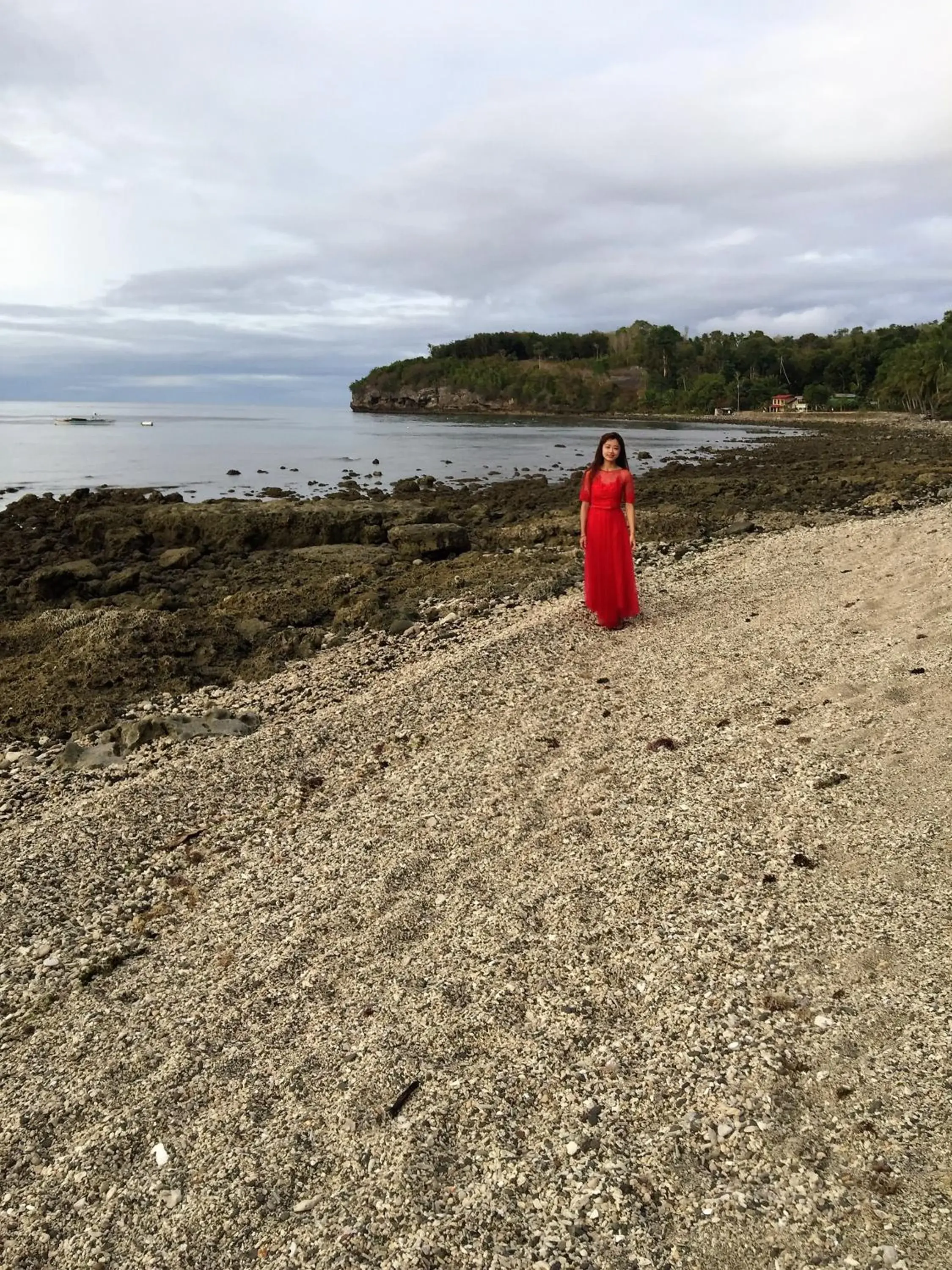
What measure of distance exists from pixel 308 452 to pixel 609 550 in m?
52.1

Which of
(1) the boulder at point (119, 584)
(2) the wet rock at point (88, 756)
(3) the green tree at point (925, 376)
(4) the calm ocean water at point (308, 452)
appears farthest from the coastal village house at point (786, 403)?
(2) the wet rock at point (88, 756)

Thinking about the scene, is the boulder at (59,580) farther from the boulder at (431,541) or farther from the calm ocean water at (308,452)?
the calm ocean water at (308,452)

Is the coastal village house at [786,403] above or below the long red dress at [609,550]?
above

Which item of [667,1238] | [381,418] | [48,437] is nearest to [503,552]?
[667,1238]

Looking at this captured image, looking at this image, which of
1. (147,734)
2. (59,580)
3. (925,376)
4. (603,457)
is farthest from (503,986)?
(925,376)

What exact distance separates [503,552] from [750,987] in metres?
13.0

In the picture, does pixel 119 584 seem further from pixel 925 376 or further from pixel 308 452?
pixel 925 376

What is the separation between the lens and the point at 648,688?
24.6 feet

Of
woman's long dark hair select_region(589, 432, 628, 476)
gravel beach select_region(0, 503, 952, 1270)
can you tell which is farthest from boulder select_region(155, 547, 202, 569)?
woman's long dark hair select_region(589, 432, 628, 476)

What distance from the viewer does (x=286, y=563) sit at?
1678 cm

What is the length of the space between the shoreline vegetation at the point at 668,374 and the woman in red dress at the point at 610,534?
82.1 m

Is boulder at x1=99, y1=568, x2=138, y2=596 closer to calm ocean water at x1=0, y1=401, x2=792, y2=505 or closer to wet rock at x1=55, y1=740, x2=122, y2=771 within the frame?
wet rock at x1=55, y1=740, x2=122, y2=771

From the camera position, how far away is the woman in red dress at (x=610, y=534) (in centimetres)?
892

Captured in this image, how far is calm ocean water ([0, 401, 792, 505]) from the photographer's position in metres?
37.7
